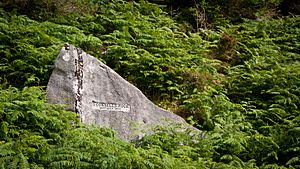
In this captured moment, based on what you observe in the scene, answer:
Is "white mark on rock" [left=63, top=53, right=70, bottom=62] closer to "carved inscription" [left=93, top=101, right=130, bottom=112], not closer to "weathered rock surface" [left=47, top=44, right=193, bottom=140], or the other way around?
"weathered rock surface" [left=47, top=44, right=193, bottom=140]

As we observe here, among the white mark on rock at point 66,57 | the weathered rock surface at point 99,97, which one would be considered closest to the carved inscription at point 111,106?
the weathered rock surface at point 99,97

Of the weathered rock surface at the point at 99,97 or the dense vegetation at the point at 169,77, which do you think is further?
the weathered rock surface at the point at 99,97

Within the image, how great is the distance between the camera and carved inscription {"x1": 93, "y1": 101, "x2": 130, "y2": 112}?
6062 millimetres

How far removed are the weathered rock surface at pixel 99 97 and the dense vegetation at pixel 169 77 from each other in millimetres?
335

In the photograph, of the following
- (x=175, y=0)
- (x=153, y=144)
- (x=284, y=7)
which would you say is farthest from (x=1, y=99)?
(x=284, y=7)

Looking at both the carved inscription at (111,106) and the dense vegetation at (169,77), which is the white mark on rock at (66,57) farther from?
the carved inscription at (111,106)

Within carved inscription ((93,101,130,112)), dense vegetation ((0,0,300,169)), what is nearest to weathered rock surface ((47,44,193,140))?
carved inscription ((93,101,130,112))

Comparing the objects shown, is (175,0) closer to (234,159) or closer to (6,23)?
(6,23)

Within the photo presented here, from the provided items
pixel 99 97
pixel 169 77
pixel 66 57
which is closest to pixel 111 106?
pixel 99 97

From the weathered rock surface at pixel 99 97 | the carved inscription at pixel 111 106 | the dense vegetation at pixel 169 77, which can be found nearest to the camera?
the dense vegetation at pixel 169 77

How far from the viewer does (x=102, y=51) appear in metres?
8.53

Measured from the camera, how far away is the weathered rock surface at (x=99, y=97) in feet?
19.1

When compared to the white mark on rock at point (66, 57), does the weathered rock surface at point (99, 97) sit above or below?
below

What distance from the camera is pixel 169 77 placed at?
7992 mm
